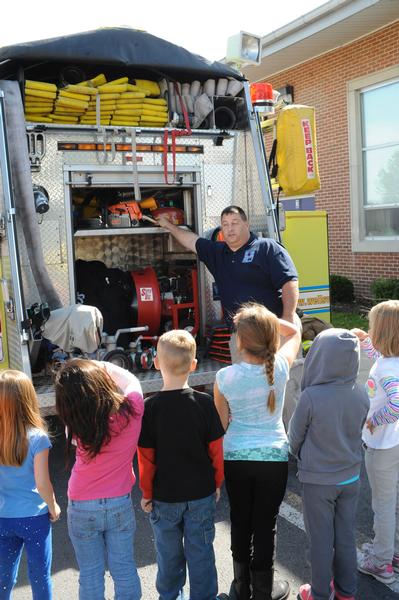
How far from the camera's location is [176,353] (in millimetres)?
2674

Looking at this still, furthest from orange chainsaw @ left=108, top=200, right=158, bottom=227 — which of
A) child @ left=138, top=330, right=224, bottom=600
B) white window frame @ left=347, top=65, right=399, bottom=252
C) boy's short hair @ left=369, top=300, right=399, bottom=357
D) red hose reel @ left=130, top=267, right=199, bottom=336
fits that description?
white window frame @ left=347, top=65, right=399, bottom=252

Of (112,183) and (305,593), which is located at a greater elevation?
(112,183)

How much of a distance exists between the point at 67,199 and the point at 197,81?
1.72 m

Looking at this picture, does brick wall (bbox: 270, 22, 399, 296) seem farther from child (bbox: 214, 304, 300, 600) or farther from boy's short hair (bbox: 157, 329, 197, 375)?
boy's short hair (bbox: 157, 329, 197, 375)

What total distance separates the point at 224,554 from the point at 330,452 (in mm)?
1185

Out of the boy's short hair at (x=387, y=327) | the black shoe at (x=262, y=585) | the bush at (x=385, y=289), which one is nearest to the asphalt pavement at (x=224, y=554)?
the black shoe at (x=262, y=585)

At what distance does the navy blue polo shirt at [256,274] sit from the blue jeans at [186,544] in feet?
6.68

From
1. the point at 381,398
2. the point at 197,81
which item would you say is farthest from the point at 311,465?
the point at 197,81

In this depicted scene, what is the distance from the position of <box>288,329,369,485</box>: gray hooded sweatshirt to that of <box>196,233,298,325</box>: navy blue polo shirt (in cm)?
164

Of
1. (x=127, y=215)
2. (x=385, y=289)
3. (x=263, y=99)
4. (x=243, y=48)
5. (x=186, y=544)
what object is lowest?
(x=186, y=544)

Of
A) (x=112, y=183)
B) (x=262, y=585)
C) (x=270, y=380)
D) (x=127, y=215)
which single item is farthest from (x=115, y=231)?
(x=262, y=585)

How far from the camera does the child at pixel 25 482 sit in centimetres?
262

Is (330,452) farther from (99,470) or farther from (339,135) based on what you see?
(339,135)

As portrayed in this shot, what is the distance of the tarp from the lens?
488 cm
